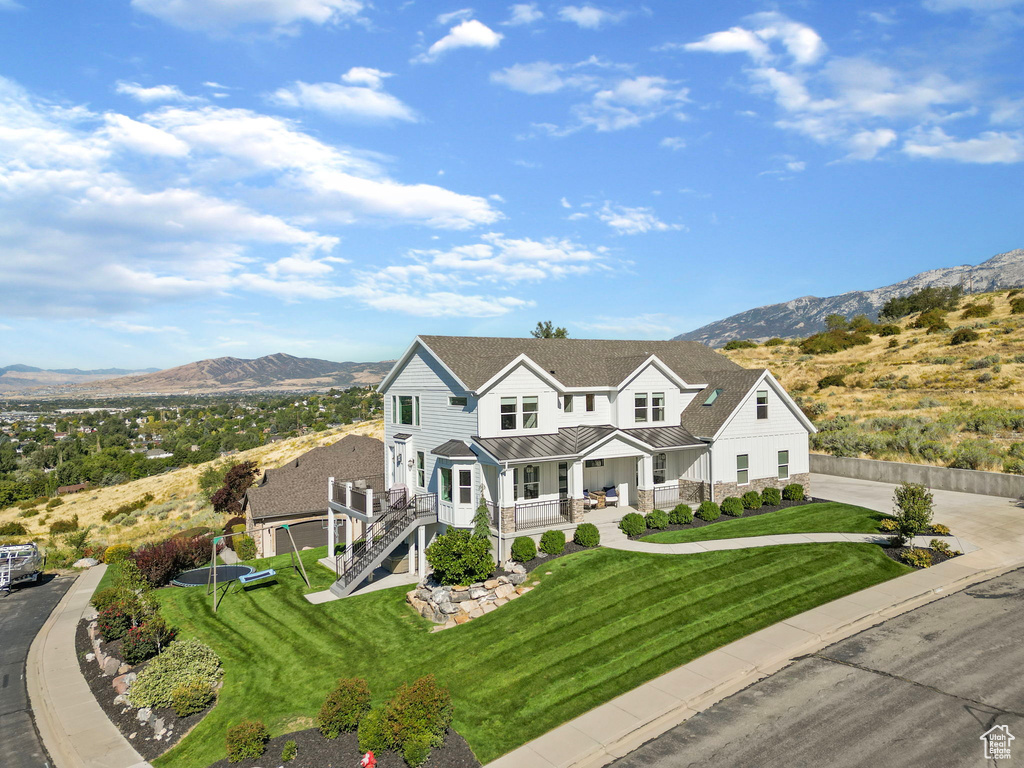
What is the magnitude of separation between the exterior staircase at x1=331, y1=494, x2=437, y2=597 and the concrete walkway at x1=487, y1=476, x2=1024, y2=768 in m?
8.06

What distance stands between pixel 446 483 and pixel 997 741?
19023 mm

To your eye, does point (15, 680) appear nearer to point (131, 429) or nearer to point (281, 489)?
point (281, 489)

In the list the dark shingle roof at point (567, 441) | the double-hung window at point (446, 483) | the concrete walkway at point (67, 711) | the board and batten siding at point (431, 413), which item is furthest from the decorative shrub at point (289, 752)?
the board and batten siding at point (431, 413)

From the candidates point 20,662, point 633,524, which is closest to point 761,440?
point 633,524

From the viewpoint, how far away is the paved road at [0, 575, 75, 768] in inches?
543

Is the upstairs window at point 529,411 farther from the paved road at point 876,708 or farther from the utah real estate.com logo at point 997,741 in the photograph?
the utah real estate.com logo at point 997,741

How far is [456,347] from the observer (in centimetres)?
2834

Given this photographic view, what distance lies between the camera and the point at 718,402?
2970cm

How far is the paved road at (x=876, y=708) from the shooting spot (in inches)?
423

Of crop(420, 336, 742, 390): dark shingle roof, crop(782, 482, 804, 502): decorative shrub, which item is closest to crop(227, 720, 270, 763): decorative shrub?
crop(420, 336, 742, 390): dark shingle roof

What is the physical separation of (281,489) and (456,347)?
1411 centimetres

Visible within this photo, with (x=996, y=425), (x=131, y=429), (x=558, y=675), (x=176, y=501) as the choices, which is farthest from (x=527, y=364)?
(x=131, y=429)

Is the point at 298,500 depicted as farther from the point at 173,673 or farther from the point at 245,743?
the point at 245,743

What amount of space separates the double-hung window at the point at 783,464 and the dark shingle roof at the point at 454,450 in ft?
56.6
